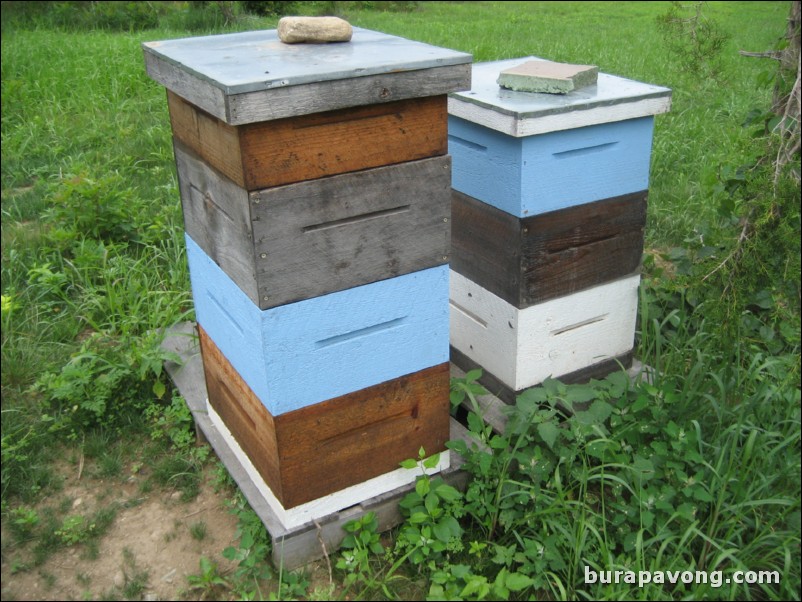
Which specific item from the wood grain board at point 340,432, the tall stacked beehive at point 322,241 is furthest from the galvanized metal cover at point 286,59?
the wood grain board at point 340,432

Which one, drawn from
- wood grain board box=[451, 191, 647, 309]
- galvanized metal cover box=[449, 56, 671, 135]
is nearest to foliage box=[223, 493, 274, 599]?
wood grain board box=[451, 191, 647, 309]

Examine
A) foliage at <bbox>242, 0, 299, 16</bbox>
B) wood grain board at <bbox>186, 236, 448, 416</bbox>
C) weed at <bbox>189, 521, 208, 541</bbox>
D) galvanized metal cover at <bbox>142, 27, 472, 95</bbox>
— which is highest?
galvanized metal cover at <bbox>142, 27, 472, 95</bbox>

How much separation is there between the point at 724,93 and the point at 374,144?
439cm

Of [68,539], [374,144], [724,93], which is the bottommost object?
[68,539]

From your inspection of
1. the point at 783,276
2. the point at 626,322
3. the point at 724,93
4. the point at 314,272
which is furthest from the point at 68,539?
A: the point at 724,93

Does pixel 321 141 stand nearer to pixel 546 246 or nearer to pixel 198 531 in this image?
pixel 546 246

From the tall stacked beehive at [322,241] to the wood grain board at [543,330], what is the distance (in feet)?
1.11

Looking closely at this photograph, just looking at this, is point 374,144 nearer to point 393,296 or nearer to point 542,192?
point 393,296

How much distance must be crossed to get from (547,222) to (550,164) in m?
0.18

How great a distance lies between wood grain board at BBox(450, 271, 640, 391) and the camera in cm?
247

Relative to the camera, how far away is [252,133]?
1735 millimetres

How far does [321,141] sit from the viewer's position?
1.83m

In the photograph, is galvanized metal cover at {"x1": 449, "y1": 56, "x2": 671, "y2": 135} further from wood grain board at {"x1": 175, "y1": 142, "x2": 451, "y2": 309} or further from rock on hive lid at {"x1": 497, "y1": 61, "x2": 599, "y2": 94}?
wood grain board at {"x1": 175, "y1": 142, "x2": 451, "y2": 309}

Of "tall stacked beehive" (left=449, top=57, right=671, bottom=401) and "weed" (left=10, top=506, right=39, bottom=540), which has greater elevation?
"tall stacked beehive" (left=449, top=57, right=671, bottom=401)
